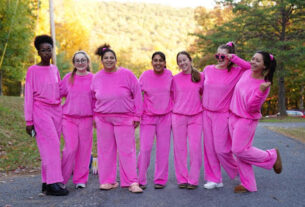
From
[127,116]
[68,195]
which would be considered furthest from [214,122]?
[68,195]

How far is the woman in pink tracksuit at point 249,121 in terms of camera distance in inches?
212

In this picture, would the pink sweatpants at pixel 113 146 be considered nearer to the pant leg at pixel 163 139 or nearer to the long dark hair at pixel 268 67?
the pant leg at pixel 163 139

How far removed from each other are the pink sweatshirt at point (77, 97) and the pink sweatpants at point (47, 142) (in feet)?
1.23

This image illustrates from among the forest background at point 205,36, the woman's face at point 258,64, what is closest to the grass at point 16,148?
the forest background at point 205,36

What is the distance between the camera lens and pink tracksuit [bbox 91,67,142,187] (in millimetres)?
5793

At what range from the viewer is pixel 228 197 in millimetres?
5113

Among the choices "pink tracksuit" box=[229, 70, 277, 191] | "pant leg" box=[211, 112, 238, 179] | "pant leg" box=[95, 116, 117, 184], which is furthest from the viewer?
"pant leg" box=[95, 116, 117, 184]

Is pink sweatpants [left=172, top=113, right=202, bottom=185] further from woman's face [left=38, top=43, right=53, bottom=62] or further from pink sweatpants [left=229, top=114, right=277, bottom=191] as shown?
woman's face [left=38, top=43, right=53, bottom=62]

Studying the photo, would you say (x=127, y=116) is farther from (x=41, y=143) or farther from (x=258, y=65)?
(x=258, y=65)

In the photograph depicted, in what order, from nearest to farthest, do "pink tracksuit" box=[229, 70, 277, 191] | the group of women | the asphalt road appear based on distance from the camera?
1. the asphalt road
2. "pink tracksuit" box=[229, 70, 277, 191]
3. the group of women

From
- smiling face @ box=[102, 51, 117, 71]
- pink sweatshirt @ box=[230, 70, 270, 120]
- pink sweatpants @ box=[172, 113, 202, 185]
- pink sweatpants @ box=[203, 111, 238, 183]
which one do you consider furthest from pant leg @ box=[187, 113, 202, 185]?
smiling face @ box=[102, 51, 117, 71]

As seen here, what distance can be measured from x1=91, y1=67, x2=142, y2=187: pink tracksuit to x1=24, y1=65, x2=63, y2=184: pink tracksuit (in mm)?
690

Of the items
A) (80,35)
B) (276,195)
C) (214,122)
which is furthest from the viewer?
(80,35)

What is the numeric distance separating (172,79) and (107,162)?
1.78 m
